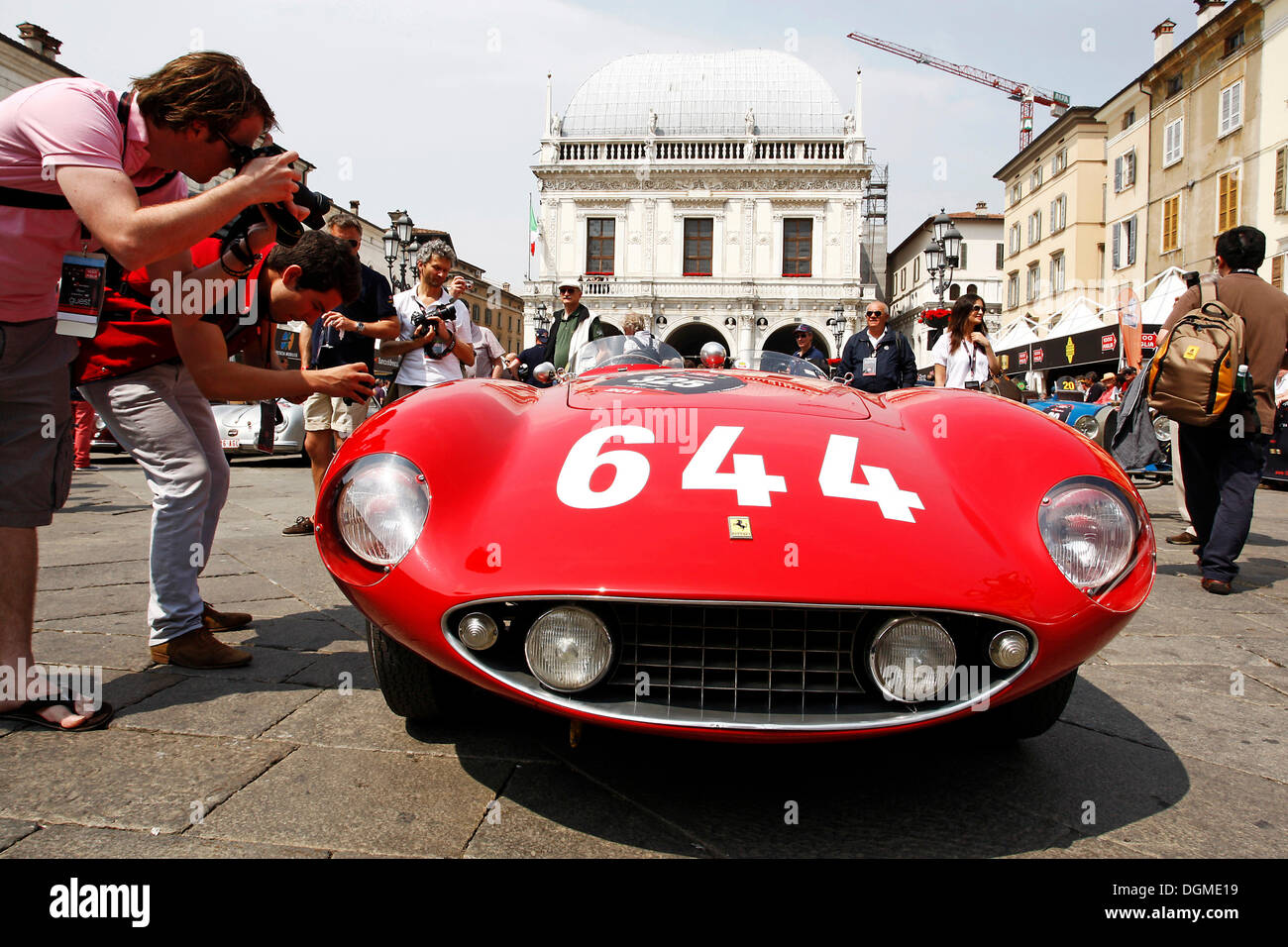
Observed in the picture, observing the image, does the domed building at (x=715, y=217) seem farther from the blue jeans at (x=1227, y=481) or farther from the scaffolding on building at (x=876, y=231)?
the blue jeans at (x=1227, y=481)

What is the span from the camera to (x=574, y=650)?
1.45 m

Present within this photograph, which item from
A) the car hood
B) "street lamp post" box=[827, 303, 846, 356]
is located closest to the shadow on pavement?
the car hood

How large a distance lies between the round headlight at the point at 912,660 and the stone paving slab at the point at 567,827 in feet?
1.43

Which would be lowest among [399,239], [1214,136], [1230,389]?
[1230,389]

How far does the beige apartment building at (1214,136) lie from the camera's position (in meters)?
19.0

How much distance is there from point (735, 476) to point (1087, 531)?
0.67 metres

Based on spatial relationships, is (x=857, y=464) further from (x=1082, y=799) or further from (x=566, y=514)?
(x=1082, y=799)

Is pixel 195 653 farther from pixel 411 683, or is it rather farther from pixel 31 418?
pixel 411 683

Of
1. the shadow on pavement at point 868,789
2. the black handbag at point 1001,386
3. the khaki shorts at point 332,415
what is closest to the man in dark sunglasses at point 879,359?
the black handbag at point 1001,386

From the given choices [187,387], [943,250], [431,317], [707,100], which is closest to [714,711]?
[187,387]

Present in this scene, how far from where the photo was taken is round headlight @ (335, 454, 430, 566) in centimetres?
159

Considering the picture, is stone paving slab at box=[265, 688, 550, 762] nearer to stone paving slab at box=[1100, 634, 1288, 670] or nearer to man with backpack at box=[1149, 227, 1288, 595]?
stone paving slab at box=[1100, 634, 1288, 670]

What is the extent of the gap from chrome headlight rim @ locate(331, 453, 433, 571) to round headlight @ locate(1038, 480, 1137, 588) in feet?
3.84
